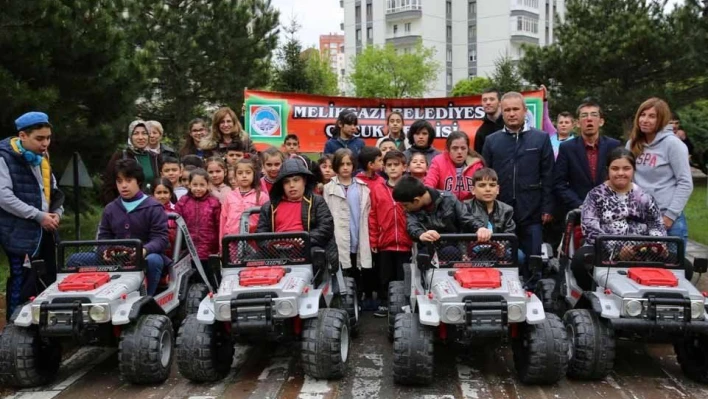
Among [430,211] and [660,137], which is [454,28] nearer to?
[660,137]

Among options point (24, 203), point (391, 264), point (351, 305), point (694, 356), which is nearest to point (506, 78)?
point (391, 264)

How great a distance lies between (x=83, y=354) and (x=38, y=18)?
5368mm

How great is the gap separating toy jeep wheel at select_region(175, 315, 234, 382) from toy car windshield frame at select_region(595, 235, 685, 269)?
10.1ft

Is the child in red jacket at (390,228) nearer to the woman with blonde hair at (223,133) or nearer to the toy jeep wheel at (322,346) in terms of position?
the toy jeep wheel at (322,346)

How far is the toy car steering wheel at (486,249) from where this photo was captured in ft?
16.9

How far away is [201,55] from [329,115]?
8079 mm

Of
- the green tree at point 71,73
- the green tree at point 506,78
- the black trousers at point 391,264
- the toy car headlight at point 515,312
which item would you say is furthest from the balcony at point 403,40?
the toy car headlight at point 515,312

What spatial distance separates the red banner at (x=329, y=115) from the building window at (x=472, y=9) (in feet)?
203

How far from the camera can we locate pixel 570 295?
5668mm

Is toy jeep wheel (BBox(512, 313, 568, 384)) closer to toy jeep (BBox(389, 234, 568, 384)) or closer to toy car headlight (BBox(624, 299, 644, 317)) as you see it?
toy jeep (BBox(389, 234, 568, 384))

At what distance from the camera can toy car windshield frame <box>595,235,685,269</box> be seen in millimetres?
5039

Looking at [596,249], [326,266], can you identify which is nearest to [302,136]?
[326,266]

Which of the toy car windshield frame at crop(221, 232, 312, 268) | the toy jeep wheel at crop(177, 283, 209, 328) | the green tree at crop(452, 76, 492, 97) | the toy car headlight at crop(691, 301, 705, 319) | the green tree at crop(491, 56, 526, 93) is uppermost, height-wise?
the green tree at crop(452, 76, 492, 97)

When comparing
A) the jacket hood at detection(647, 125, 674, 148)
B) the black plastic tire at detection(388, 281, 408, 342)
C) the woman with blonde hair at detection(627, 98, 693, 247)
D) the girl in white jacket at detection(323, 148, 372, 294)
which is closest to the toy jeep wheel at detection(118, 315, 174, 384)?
the black plastic tire at detection(388, 281, 408, 342)
